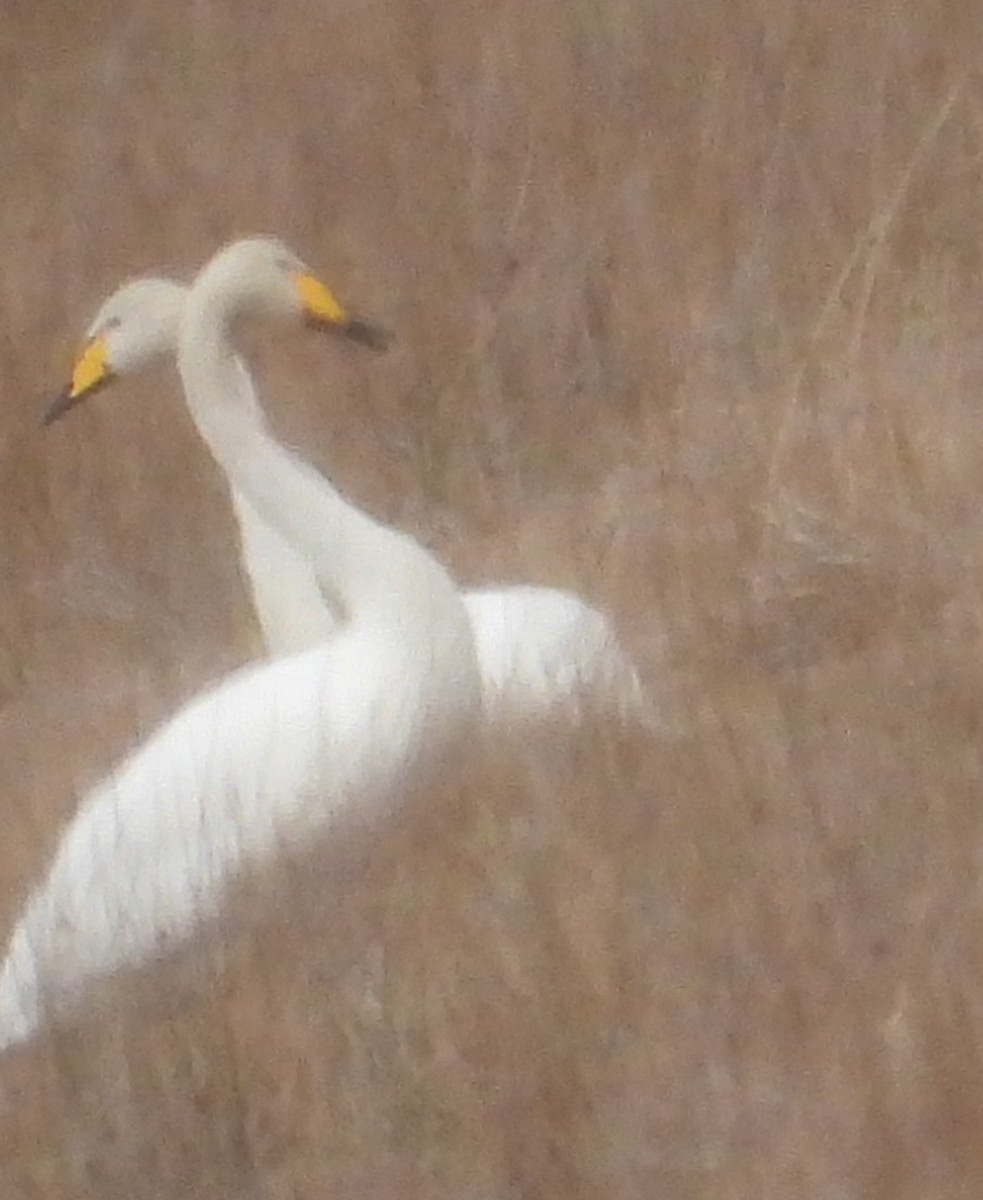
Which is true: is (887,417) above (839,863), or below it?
above

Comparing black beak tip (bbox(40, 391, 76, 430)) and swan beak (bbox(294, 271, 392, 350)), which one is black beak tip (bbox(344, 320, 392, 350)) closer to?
swan beak (bbox(294, 271, 392, 350))

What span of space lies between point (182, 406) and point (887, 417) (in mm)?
317

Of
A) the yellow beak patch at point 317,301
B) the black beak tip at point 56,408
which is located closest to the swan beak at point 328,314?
the yellow beak patch at point 317,301

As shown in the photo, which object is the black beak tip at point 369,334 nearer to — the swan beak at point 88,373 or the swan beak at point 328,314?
the swan beak at point 328,314

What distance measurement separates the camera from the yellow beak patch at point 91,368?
0.74 meters

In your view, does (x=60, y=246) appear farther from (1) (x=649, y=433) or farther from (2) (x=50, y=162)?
(1) (x=649, y=433)

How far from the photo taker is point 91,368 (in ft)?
2.43

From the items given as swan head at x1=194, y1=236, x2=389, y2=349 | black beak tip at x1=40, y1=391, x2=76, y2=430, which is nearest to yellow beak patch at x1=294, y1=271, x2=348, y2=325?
swan head at x1=194, y1=236, x2=389, y2=349

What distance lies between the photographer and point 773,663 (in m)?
0.71

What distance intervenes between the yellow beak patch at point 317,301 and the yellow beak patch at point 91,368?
93 millimetres

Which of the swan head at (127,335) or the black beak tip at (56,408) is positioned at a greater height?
the swan head at (127,335)

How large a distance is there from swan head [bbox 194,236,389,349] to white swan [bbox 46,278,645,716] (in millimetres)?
21

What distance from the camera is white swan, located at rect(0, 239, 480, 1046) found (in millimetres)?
654

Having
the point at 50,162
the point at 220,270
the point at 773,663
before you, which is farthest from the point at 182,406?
the point at 773,663
